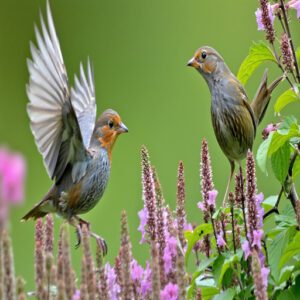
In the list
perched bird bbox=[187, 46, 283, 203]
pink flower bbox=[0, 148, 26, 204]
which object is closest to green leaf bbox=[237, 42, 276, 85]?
perched bird bbox=[187, 46, 283, 203]

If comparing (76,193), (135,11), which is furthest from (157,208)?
(135,11)

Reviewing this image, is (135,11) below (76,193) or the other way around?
the other way around

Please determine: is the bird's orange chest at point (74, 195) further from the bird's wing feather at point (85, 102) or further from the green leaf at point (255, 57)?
the green leaf at point (255, 57)

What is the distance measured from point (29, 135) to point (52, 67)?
395 centimetres

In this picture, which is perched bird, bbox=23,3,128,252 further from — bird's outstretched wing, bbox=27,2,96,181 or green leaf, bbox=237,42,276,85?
green leaf, bbox=237,42,276,85

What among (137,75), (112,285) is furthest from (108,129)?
(137,75)

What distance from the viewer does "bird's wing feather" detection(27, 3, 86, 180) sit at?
3.29m

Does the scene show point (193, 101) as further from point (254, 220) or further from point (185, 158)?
point (254, 220)

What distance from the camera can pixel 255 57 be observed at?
117 inches

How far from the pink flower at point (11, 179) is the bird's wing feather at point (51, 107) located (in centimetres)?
200

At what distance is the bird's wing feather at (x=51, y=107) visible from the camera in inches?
130

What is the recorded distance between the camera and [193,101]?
7555mm

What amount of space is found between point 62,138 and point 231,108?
2.25 feet

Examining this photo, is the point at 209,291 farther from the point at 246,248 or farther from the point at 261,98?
the point at 261,98
